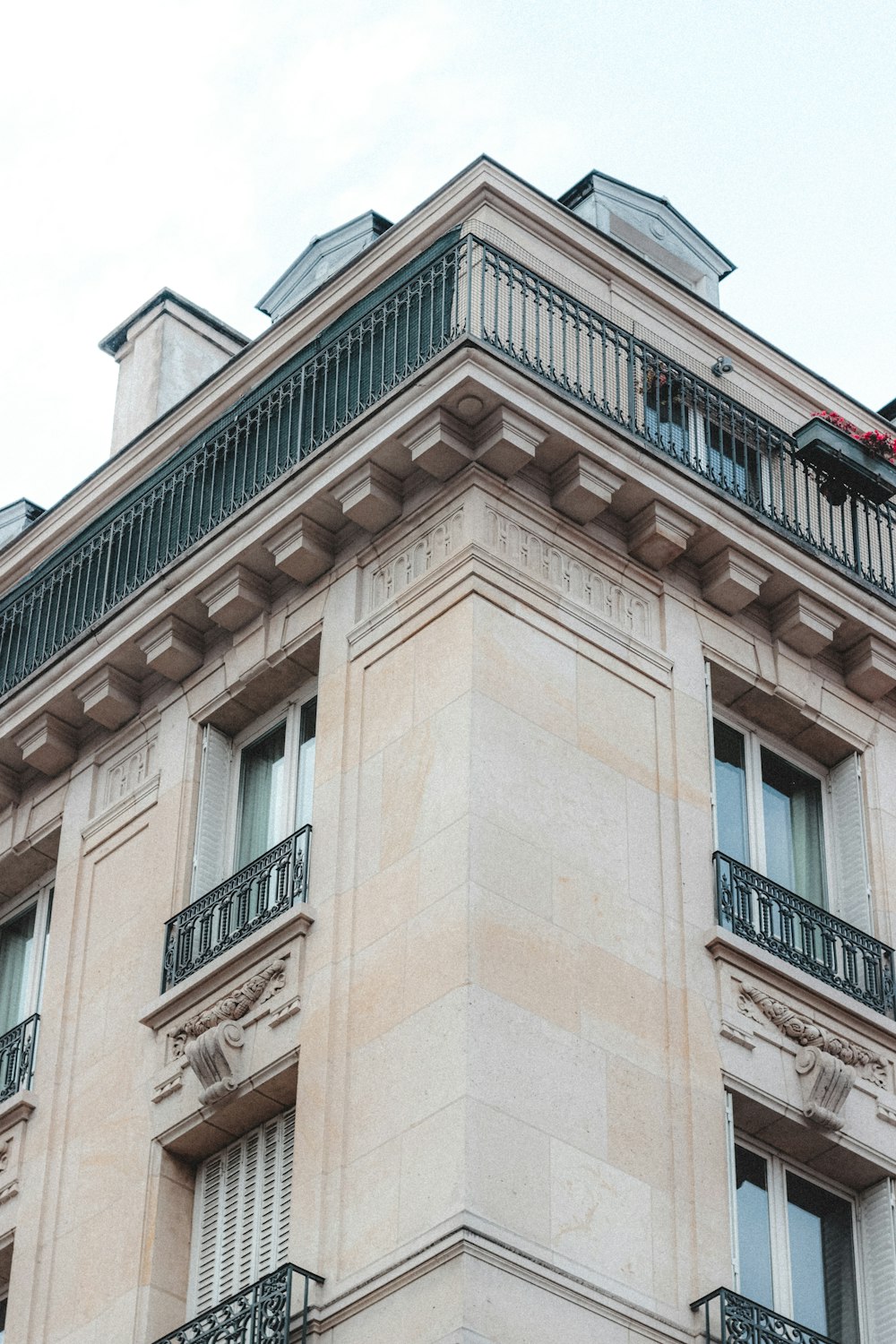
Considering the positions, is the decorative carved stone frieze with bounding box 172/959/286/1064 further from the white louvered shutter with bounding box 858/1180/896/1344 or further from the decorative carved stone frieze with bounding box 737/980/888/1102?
the white louvered shutter with bounding box 858/1180/896/1344

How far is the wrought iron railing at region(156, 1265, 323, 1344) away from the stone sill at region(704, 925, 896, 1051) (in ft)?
9.83

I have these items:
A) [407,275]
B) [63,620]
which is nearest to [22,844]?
[63,620]

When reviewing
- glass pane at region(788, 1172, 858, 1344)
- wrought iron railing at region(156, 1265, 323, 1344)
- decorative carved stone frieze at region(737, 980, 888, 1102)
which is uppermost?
decorative carved stone frieze at region(737, 980, 888, 1102)

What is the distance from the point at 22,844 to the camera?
17.2 metres

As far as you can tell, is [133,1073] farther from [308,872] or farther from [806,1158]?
[806,1158]

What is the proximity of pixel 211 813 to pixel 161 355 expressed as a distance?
6.68 metres

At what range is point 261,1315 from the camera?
12.6m

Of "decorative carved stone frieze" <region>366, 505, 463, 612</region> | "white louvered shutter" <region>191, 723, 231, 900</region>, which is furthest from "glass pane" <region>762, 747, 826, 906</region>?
"white louvered shutter" <region>191, 723, 231, 900</region>

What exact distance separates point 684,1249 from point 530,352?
18.8 feet

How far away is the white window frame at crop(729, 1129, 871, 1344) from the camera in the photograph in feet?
44.6

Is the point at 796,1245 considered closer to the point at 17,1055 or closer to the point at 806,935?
the point at 806,935

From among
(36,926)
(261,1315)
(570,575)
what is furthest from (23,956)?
(261,1315)

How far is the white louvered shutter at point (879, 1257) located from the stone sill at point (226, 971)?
340 centimetres

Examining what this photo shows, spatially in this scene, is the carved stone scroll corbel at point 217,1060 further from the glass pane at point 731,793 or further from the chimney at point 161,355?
the chimney at point 161,355
